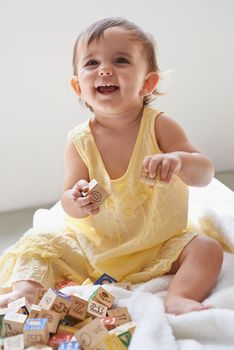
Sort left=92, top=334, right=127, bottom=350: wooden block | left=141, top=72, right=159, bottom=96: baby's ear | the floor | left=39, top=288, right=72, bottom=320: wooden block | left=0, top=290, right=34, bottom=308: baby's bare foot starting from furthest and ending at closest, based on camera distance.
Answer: the floor < left=141, top=72, right=159, bottom=96: baby's ear < left=0, top=290, right=34, bottom=308: baby's bare foot < left=39, top=288, right=72, bottom=320: wooden block < left=92, top=334, right=127, bottom=350: wooden block

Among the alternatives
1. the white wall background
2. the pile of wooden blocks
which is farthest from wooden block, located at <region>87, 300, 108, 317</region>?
the white wall background

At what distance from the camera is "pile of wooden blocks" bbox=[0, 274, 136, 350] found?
0.76 metres

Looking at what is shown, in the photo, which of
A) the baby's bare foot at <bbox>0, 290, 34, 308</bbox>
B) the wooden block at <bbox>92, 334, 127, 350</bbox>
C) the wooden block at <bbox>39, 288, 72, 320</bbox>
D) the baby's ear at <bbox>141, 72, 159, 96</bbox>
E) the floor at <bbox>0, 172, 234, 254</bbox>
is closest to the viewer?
the wooden block at <bbox>92, 334, 127, 350</bbox>

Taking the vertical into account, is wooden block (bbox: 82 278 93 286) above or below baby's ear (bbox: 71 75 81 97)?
below

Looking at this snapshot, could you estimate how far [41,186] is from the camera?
1.62m

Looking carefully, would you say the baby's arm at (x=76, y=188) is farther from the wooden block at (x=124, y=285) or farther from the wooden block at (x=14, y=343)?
the wooden block at (x=14, y=343)

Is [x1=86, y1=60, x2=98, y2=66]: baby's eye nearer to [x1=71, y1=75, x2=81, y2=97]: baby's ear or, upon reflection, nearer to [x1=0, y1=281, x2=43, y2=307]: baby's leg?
[x1=71, y1=75, x2=81, y2=97]: baby's ear

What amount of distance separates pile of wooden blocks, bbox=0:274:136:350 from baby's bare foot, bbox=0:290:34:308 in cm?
5

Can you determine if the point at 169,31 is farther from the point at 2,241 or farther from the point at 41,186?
the point at 2,241

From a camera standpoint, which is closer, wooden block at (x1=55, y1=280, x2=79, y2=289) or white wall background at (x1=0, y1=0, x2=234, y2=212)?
wooden block at (x1=55, y1=280, x2=79, y2=289)

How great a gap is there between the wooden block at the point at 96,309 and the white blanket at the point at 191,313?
0.05 meters

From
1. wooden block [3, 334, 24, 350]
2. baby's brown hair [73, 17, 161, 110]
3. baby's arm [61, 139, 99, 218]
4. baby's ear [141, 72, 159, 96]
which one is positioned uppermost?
baby's brown hair [73, 17, 161, 110]

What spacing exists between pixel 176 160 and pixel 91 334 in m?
0.36

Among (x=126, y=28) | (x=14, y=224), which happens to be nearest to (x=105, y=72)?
(x=126, y=28)
